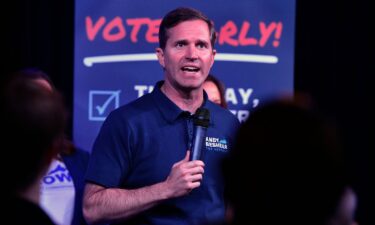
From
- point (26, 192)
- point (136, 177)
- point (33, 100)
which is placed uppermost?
point (33, 100)

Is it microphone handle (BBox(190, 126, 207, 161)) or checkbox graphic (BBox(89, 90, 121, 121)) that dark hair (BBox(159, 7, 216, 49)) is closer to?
microphone handle (BBox(190, 126, 207, 161))

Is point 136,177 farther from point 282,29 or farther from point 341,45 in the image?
point 341,45

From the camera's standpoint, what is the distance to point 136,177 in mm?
2303

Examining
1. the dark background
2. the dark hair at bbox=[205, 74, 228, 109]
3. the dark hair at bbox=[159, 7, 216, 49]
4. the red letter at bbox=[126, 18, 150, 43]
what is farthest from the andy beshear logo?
the dark background

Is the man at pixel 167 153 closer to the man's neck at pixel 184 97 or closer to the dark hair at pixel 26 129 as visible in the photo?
the man's neck at pixel 184 97

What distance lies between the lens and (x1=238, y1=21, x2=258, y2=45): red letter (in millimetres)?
3818

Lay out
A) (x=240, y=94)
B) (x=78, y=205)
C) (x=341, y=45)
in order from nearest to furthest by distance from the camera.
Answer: (x=78, y=205) < (x=240, y=94) < (x=341, y=45)

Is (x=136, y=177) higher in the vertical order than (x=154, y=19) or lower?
lower

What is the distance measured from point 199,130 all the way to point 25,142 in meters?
1.02

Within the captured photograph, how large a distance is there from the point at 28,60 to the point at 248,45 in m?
1.39

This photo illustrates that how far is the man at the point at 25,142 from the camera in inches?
49.2

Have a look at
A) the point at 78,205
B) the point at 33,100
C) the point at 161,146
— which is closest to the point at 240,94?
the point at 78,205

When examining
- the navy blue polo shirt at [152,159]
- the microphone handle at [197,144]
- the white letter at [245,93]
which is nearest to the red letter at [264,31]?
the white letter at [245,93]

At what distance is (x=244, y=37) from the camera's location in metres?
3.82
